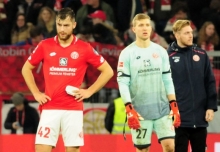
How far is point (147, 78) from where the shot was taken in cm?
928

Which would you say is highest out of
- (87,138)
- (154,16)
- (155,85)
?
(154,16)

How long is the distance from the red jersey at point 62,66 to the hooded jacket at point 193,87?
3.38 feet

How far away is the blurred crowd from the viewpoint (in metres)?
14.6

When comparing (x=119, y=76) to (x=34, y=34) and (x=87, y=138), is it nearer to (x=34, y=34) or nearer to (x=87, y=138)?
(x=87, y=138)

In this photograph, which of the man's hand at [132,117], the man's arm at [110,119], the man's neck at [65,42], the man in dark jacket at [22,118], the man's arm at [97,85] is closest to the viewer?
the man's hand at [132,117]

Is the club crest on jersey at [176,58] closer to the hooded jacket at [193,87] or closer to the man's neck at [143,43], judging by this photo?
the hooded jacket at [193,87]

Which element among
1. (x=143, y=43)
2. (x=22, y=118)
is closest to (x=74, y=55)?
(x=143, y=43)

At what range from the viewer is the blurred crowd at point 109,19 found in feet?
47.9

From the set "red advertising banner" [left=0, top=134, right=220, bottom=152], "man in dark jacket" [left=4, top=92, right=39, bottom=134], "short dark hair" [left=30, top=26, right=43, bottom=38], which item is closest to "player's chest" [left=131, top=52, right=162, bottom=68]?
"red advertising banner" [left=0, top=134, right=220, bottom=152]

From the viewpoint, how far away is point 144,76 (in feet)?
30.4

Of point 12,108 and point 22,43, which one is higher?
point 22,43

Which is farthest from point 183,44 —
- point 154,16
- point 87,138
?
point 154,16

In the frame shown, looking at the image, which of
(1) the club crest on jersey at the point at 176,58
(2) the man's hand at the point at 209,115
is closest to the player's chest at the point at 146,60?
(1) the club crest on jersey at the point at 176,58

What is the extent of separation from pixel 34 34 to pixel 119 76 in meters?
5.56
